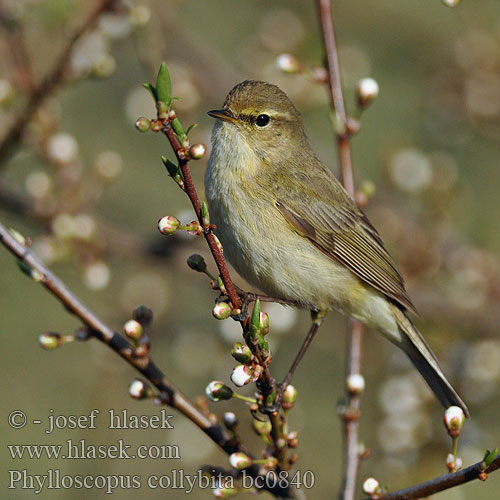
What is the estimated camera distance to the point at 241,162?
382 cm

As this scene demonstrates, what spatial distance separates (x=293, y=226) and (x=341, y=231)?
1.45 feet

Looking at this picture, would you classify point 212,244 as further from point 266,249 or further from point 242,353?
point 266,249

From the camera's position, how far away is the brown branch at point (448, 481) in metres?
2.35

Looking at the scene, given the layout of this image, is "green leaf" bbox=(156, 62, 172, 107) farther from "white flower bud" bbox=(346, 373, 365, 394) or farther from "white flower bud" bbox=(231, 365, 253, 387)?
"white flower bud" bbox=(346, 373, 365, 394)

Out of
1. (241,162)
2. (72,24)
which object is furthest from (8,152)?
(241,162)

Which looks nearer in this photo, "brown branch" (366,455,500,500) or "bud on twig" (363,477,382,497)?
"brown branch" (366,455,500,500)

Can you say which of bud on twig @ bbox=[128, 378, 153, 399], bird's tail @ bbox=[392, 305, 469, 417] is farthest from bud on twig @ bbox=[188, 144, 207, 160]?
bird's tail @ bbox=[392, 305, 469, 417]

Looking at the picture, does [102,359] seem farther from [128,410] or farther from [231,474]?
[231,474]

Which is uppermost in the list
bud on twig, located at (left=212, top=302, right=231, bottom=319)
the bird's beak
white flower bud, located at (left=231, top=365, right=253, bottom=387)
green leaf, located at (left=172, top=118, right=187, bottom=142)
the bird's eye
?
the bird's eye

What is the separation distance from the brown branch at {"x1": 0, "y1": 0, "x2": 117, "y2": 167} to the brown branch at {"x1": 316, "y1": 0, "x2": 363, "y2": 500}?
1.20 metres

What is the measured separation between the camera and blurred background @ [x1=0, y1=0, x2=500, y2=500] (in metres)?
4.46

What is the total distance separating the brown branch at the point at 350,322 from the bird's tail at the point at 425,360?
0.34m

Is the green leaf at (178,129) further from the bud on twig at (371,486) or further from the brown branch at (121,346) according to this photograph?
the bud on twig at (371,486)

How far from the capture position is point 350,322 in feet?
13.4
